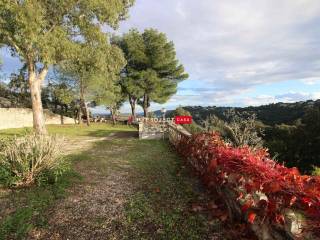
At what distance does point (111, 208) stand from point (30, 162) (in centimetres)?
242

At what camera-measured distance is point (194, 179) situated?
6.83 m

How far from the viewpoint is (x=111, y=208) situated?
4938mm

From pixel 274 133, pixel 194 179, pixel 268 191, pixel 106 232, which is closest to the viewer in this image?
pixel 268 191

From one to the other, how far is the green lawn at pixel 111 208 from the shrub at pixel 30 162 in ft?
0.88

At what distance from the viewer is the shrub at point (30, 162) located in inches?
234

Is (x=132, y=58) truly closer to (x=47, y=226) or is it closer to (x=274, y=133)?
(x=274, y=133)

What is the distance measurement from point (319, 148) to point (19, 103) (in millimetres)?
34657

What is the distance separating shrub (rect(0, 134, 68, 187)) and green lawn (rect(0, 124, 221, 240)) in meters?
A: 0.27

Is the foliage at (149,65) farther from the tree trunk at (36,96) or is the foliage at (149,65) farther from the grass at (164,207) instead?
the grass at (164,207)

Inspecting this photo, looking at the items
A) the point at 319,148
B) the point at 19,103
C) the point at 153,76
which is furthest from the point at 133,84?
the point at 319,148

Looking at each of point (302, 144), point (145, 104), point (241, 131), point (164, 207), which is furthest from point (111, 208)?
point (302, 144)

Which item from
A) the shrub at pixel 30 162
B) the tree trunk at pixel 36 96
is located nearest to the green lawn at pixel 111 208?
the shrub at pixel 30 162

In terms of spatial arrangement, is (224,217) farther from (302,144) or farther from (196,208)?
(302,144)

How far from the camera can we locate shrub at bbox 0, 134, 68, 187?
595 centimetres
